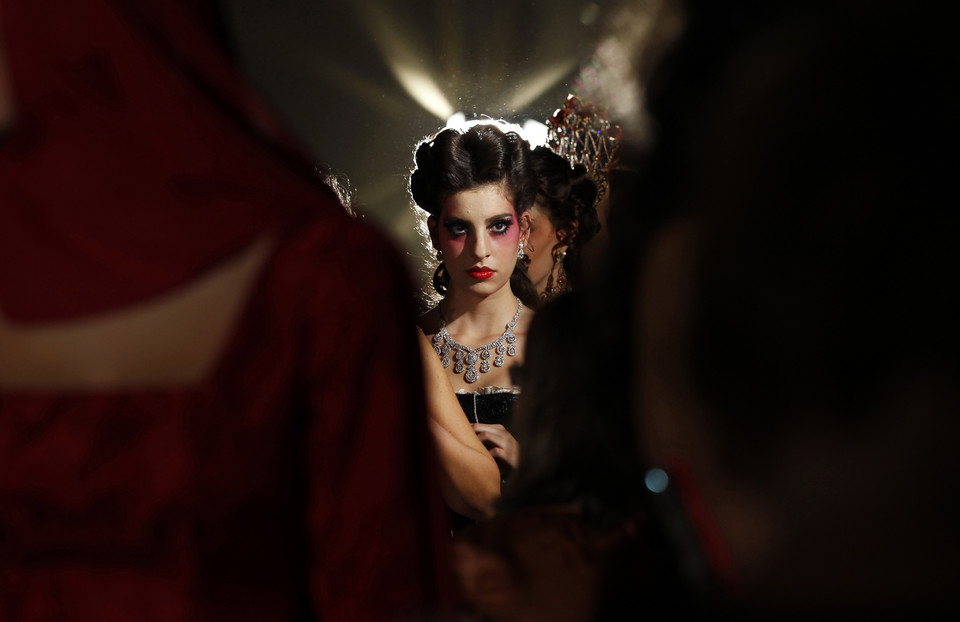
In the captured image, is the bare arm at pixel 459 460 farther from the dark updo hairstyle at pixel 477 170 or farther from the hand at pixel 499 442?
the dark updo hairstyle at pixel 477 170

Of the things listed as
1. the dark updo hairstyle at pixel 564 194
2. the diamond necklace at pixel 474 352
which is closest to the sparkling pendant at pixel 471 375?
the diamond necklace at pixel 474 352

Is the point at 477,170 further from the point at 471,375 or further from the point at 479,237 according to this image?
the point at 471,375

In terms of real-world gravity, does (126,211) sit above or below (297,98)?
below

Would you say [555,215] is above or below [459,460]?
above

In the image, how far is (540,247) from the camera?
692 mm

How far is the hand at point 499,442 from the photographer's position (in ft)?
1.96

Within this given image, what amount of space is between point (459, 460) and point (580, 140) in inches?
10.3

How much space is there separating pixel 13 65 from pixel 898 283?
0.42 m

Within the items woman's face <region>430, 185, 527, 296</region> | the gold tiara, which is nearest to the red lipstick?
woman's face <region>430, 185, 527, 296</region>

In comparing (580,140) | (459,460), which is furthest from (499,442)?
(580,140)

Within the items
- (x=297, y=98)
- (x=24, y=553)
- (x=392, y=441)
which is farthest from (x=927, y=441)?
(x=297, y=98)

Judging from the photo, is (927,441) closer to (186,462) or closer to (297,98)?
(186,462)

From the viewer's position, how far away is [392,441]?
1.52 feet

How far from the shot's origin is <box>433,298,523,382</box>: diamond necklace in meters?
0.68
